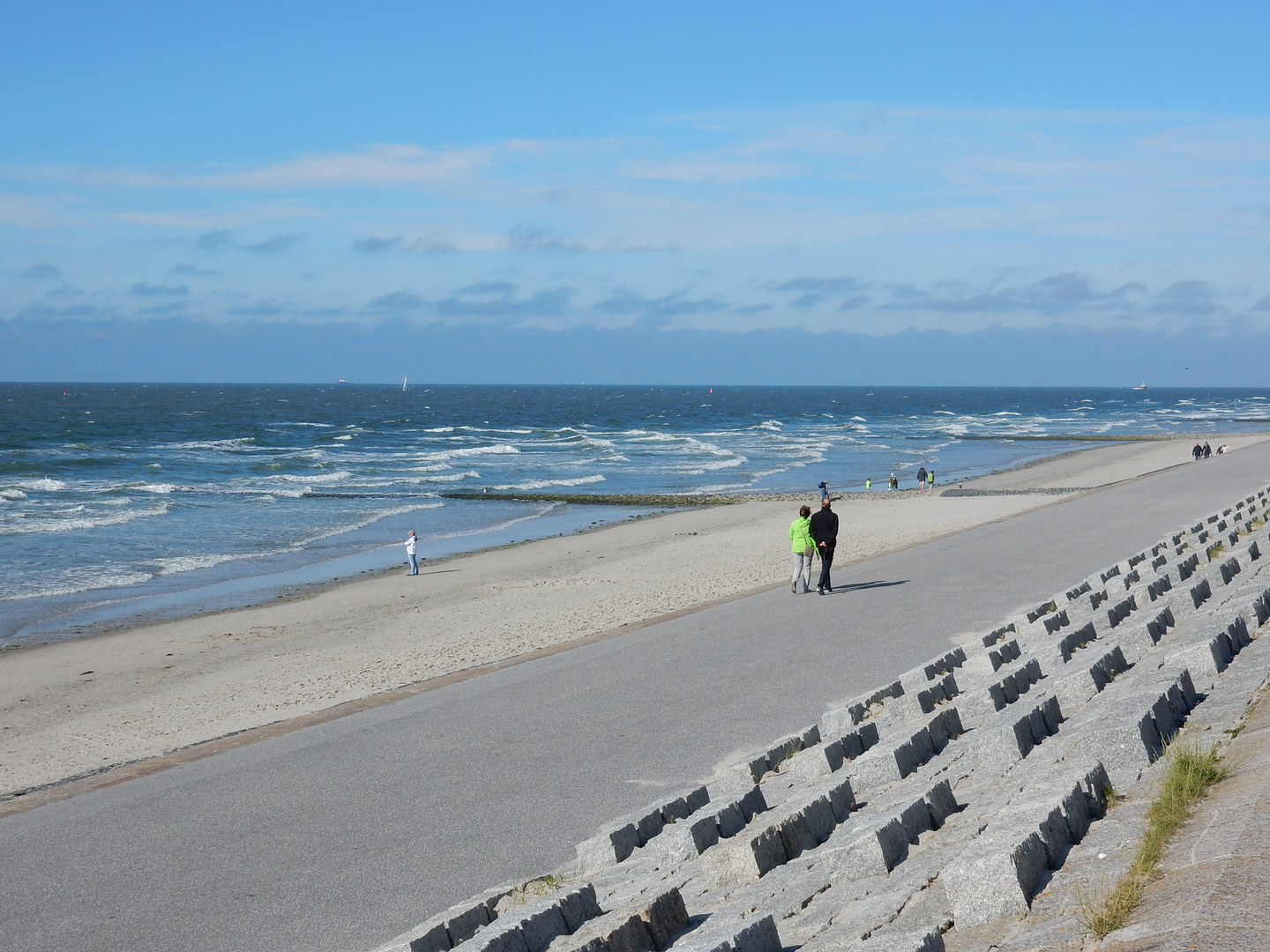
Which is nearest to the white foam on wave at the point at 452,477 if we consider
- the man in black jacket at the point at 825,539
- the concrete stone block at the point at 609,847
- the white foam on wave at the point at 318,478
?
the white foam on wave at the point at 318,478

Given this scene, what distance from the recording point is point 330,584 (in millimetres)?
26328

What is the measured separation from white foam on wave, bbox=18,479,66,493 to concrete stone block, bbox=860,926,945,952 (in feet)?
160

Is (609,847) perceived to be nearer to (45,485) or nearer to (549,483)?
(45,485)

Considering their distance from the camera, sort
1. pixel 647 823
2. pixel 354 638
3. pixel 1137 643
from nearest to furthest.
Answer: pixel 647 823, pixel 1137 643, pixel 354 638

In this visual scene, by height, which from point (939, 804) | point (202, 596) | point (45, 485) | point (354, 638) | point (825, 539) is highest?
point (939, 804)

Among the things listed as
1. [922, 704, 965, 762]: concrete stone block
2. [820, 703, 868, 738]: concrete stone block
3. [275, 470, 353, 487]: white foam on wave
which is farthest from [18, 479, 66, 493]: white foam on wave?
[922, 704, 965, 762]: concrete stone block

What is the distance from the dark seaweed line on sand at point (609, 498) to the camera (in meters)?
44.8

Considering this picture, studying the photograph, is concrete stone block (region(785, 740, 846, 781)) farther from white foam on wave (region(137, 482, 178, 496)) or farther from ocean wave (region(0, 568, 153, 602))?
white foam on wave (region(137, 482, 178, 496))

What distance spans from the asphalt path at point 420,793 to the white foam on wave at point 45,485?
39.5 metres

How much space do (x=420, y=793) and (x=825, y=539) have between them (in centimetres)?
1098

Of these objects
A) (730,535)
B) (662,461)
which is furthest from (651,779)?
(662,461)

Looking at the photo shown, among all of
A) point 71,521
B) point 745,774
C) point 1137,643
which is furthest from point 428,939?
point 71,521

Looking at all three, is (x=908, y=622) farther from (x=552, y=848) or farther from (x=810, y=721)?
(x=552, y=848)

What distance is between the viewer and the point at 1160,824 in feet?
12.9
